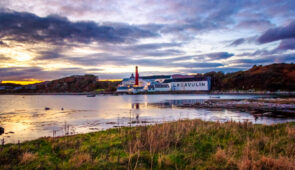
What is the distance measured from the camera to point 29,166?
266 inches

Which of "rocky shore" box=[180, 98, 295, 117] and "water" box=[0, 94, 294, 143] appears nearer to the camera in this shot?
"water" box=[0, 94, 294, 143]

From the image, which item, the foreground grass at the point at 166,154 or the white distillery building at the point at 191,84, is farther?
the white distillery building at the point at 191,84

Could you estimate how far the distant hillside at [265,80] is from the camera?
100 meters

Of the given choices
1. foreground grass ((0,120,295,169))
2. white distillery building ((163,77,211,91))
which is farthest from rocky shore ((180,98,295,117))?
white distillery building ((163,77,211,91))

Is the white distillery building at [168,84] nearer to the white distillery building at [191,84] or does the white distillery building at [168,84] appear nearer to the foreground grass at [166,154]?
the white distillery building at [191,84]

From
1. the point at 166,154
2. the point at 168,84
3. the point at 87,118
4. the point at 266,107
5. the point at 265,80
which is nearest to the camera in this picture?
the point at 166,154

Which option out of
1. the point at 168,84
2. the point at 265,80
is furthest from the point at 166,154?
the point at 168,84

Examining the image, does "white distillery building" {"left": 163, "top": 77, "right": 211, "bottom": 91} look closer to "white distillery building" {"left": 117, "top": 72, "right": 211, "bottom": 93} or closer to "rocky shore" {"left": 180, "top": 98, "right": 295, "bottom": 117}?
"white distillery building" {"left": 117, "top": 72, "right": 211, "bottom": 93}

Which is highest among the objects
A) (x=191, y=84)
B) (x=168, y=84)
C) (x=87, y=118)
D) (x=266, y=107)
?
(x=168, y=84)

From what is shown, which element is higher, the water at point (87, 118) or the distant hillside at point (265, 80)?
the distant hillside at point (265, 80)

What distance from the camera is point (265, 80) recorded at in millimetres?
107688

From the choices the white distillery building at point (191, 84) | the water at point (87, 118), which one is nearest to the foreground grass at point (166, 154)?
the water at point (87, 118)

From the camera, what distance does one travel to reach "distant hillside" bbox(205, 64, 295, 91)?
330ft

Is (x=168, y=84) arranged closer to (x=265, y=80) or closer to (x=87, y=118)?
(x=265, y=80)
